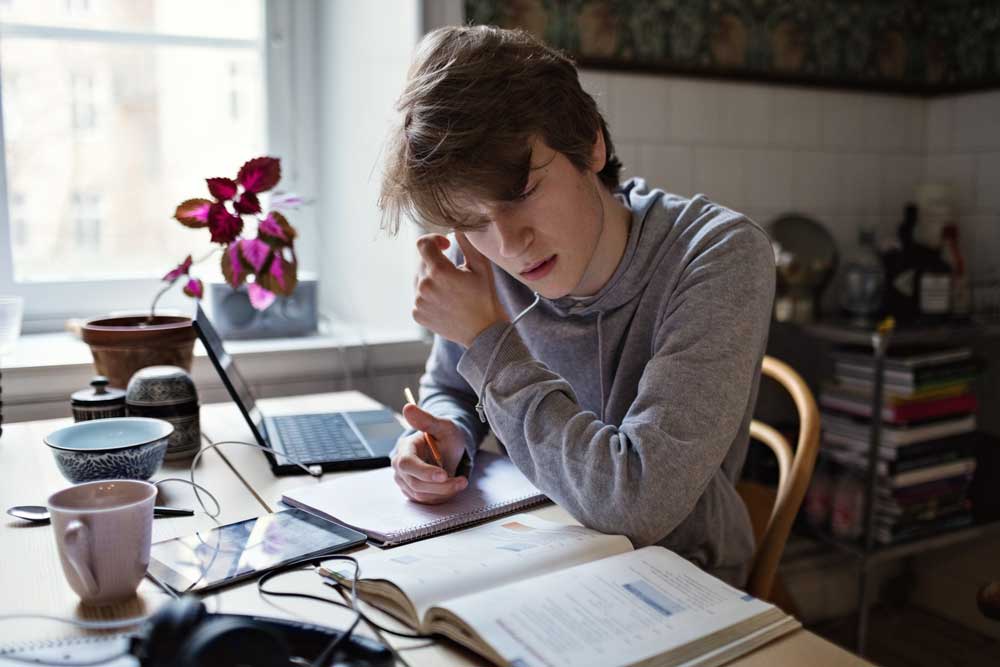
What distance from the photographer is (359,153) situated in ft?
6.01

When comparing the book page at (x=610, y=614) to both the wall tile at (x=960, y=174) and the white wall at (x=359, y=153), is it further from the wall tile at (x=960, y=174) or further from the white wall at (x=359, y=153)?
the wall tile at (x=960, y=174)

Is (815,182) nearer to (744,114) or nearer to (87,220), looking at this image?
(744,114)

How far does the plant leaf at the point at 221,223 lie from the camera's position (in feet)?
3.99

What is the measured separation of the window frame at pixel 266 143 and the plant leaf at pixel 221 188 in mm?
695

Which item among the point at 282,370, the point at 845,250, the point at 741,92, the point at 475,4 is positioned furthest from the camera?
the point at 845,250

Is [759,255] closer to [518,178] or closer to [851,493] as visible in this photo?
[518,178]

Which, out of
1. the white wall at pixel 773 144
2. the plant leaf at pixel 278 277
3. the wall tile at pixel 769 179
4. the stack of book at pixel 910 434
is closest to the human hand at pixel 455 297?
the plant leaf at pixel 278 277

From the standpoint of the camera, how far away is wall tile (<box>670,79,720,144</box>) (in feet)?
6.73

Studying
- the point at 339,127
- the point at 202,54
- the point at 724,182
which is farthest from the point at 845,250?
the point at 202,54

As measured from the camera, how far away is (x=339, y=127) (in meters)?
1.89

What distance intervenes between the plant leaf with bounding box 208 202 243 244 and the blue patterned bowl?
0.30 m

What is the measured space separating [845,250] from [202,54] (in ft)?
5.56

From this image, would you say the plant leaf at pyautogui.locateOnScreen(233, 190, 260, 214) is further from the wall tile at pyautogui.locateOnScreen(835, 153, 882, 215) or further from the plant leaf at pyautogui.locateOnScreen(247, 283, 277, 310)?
the wall tile at pyautogui.locateOnScreen(835, 153, 882, 215)

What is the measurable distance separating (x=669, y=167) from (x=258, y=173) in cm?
114
